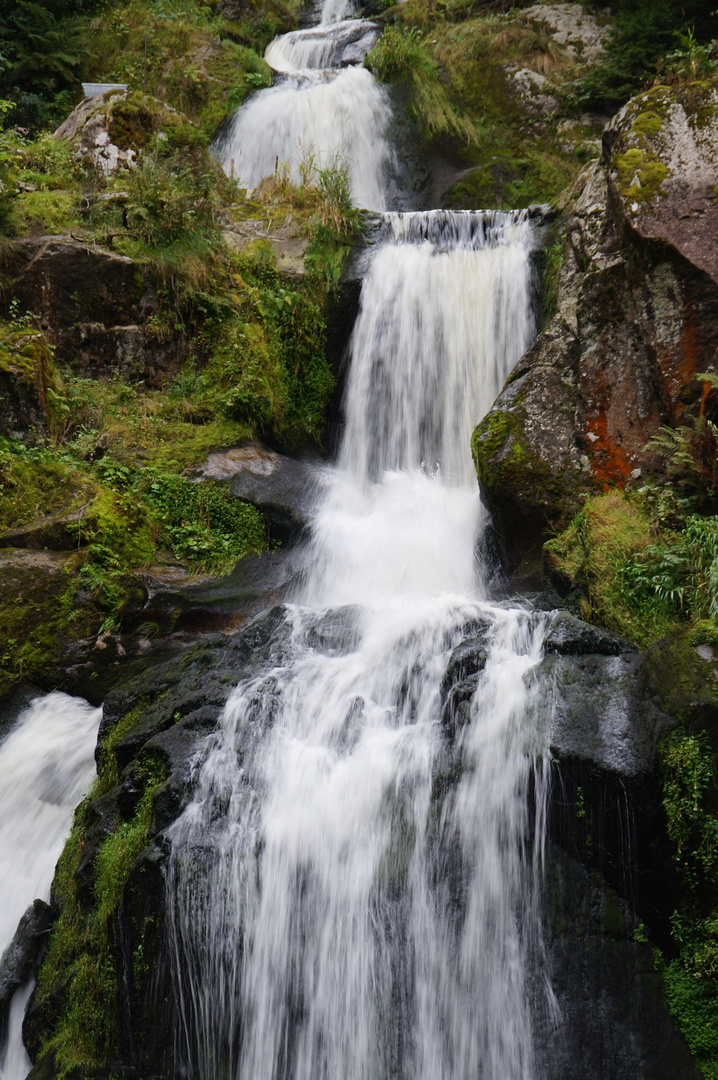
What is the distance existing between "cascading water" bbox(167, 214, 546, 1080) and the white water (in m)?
1.35

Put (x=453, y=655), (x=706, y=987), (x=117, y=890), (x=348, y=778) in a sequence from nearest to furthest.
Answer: (x=706, y=987) → (x=117, y=890) → (x=348, y=778) → (x=453, y=655)

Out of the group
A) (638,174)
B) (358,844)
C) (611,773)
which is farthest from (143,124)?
(611,773)

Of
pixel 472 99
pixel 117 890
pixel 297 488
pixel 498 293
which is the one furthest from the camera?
pixel 472 99

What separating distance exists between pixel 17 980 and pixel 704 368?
22.4 feet

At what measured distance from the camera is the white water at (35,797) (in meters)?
4.47

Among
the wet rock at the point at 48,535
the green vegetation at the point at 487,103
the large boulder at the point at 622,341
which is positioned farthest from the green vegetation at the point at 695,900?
the green vegetation at the point at 487,103

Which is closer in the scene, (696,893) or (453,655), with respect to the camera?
(696,893)

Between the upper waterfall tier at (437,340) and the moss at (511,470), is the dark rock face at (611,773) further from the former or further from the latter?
the upper waterfall tier at (437,340)

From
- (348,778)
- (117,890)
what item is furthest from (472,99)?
(117,890)

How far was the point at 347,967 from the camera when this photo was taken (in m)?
3.63

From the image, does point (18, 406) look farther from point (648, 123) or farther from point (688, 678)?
point (648, 123)

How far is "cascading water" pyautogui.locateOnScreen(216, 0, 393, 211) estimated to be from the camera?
39.5 ft

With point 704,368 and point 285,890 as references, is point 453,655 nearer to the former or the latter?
point 285,890

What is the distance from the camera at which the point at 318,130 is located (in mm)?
12367
